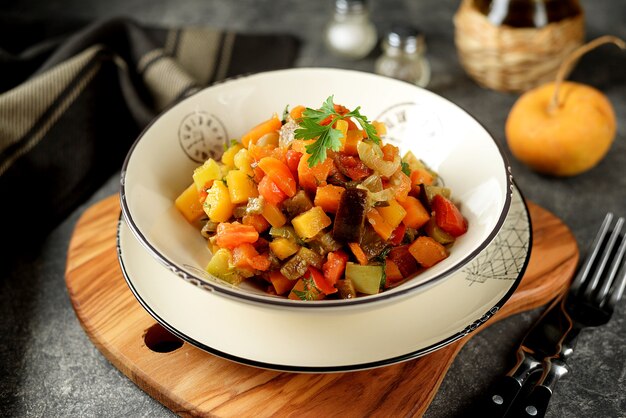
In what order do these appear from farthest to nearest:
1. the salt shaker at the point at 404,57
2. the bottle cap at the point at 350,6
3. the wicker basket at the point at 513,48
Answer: the bottle cap at the point at 350,6 < the salt shaker at the point at 404,57 < the wicker basket at the point at 513,48

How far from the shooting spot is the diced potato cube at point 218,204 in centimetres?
213

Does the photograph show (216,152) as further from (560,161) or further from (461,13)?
(461,13)

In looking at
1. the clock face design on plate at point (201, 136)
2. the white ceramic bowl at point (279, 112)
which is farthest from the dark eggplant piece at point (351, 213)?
the clock face design on plate at point (201, 136)

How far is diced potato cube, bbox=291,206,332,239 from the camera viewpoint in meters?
2.03

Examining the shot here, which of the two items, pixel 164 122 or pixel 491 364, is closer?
pixel 491 364

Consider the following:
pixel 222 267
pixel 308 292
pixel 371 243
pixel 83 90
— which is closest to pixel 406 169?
pixel 371 243

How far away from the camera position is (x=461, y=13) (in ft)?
11.8

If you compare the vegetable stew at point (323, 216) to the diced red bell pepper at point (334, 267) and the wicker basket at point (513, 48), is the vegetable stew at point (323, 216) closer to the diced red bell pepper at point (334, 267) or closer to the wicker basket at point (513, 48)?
the diced red bell pepper at point (334, 267)

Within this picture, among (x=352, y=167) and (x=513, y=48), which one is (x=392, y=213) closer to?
(x=352, y=167)

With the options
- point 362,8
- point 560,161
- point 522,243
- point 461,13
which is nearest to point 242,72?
point 362,8

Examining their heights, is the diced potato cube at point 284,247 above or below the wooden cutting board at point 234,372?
above

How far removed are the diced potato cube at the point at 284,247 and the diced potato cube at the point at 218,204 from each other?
0.20m

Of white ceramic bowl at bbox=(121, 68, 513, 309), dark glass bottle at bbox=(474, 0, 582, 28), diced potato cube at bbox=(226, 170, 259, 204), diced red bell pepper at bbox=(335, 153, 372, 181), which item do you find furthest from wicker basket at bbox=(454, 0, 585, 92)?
diced potato cube at bbox=(226, 170, 259, 204)

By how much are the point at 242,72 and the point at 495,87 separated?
1416mm
